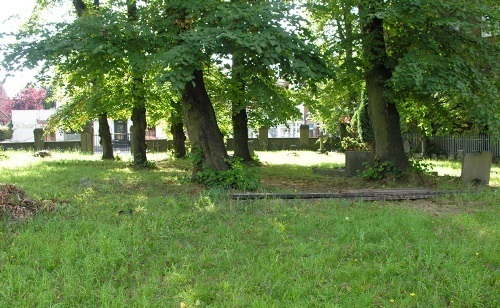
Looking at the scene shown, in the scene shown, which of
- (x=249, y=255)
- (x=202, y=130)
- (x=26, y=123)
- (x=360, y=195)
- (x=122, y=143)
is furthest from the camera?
(x=26, y=123)

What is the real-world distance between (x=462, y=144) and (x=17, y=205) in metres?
23.6

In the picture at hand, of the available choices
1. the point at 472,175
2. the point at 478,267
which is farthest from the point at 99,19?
the point at 472,175

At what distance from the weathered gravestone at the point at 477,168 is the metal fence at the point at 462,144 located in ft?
39.6

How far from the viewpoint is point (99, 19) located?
9.00 meters

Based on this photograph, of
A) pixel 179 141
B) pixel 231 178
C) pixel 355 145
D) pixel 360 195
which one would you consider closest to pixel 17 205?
pixel 231 178

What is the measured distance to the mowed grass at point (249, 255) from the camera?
14.4 feet

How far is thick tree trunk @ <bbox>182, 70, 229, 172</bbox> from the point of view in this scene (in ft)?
34.1

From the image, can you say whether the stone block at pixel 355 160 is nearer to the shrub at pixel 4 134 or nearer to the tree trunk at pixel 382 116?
the tree trunk at pixel 382 116

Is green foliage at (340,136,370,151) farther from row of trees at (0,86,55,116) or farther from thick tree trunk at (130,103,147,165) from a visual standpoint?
row of trees at (0,86,55,116)

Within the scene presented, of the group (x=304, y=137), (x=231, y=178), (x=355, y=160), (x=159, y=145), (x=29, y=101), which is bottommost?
(x=231, y=178)

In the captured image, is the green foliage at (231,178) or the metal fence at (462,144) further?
the metal fence at (462,144)

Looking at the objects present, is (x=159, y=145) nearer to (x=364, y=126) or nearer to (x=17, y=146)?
(x=17, y=146)

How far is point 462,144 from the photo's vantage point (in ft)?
80.3

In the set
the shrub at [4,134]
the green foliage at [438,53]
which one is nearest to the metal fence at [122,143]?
the shrub at [4,134]
